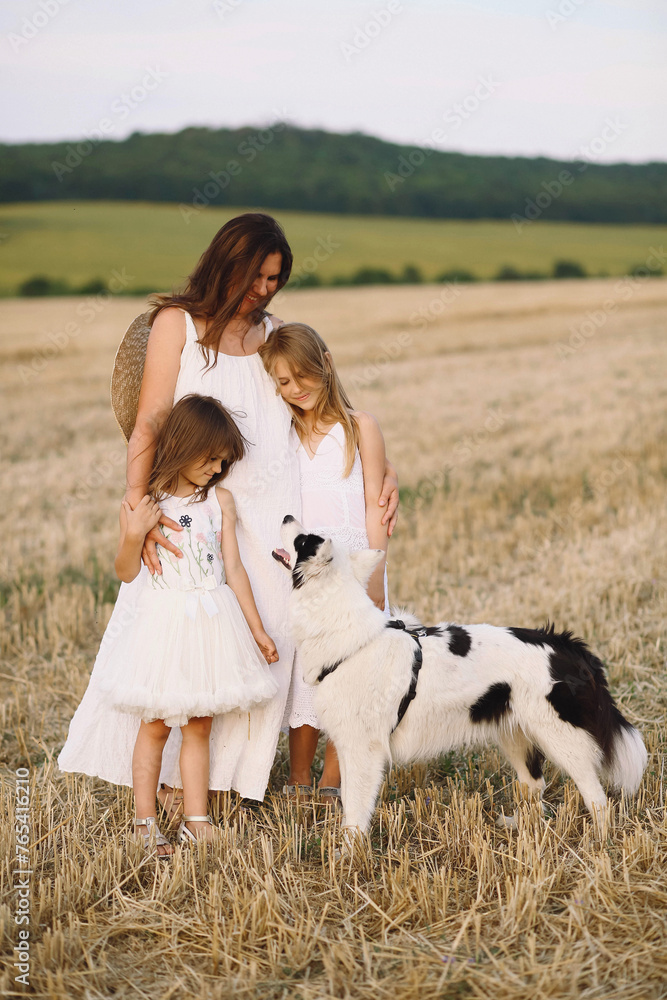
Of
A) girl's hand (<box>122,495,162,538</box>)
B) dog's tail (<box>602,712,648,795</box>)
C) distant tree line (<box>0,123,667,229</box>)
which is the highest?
distant tree line (<box>0,123,667,229</box>)

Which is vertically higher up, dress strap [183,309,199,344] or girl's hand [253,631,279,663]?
dress strap [183,309,199,344]

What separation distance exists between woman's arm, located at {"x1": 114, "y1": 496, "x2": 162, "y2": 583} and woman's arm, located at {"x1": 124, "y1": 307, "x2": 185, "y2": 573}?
0.15ft

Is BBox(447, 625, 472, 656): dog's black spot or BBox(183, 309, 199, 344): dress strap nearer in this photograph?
BBox(447, 625, 472, 656): dog's black spot

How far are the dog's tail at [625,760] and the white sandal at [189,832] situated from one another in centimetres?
193

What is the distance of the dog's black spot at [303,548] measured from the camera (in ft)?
11.5

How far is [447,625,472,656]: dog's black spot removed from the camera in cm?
375

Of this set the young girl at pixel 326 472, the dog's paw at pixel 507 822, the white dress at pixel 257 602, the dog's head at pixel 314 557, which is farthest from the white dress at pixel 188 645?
the dog's paw at pixel 507 822

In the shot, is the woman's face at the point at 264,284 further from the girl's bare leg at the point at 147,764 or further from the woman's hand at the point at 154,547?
the girl's bare leg at the point at 147,764

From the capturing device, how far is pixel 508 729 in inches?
153

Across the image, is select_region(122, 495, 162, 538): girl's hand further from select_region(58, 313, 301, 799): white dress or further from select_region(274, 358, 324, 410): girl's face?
select_region(274, 358, 324, 410): girl's face

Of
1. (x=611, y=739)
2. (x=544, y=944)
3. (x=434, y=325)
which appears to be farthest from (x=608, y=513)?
(x=434, y=325)

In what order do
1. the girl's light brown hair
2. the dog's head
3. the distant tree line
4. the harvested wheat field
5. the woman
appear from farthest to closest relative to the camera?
1. the distant tree line
2. the woman
3. the girl's light brown hair
4. the dog's head
5. the harvested wheat field

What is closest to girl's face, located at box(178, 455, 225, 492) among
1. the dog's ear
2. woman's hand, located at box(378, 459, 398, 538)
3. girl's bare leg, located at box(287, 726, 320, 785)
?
the dog's ear

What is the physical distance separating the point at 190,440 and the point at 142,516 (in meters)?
0.43
